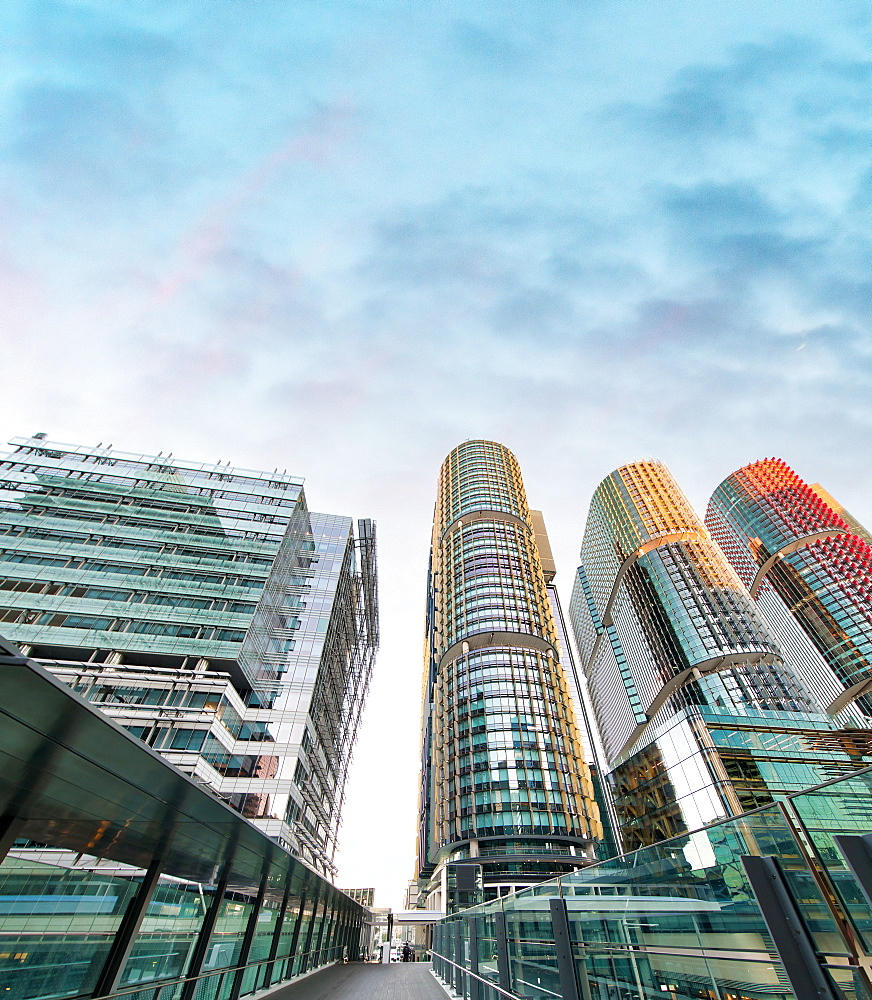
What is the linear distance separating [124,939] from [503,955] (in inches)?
315

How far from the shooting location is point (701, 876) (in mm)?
4762

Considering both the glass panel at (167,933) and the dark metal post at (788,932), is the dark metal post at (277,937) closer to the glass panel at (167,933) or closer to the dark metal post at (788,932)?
the glass panel at (167,933)

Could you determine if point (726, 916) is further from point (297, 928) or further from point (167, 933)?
point (297, 928)

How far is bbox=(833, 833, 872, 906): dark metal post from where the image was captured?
2.79m

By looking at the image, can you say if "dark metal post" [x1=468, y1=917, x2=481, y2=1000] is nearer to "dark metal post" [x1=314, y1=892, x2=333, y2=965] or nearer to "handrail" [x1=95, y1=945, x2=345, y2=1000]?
"handrail" [x1=95, y1=945, x2=345, y2=1000]

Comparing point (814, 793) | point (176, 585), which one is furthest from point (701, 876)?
point (176, 585)

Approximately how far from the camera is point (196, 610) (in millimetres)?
50500

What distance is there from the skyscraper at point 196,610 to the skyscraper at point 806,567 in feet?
318


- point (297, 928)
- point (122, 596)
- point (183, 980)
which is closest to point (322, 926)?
point (297, 928)

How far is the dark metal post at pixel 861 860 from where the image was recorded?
279 centimetres

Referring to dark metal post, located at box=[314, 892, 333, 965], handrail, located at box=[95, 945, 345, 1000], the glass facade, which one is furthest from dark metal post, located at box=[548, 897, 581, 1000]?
dark metal post, located at box=[314, 892, 333, 965]

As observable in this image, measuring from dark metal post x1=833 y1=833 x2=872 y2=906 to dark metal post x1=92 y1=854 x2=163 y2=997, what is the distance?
37.5ft

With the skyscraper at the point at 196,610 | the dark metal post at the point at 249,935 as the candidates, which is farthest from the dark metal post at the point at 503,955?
the skyscraper at the point at 196,610

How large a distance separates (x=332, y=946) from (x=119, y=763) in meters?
34.4
